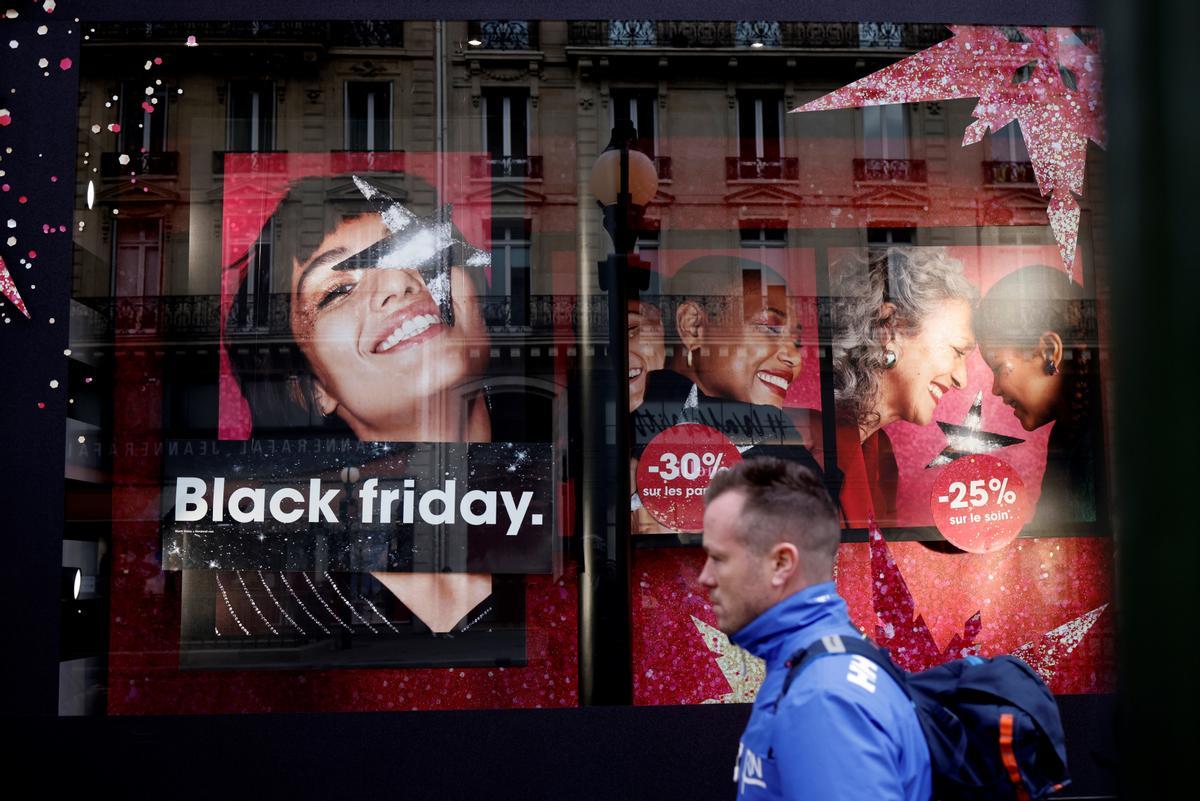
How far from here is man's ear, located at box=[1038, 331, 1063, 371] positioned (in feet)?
20.2

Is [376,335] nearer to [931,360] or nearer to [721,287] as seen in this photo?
[721,287]

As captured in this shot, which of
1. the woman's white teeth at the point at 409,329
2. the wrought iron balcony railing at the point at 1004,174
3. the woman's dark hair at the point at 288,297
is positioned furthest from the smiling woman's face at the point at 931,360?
the woman's white teeth at the point at 409,329

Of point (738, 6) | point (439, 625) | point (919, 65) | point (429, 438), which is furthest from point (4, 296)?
point (919, 65)

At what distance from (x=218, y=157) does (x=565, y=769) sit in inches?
140

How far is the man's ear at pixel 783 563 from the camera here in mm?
2393

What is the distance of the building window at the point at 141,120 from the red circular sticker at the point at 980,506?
14.5 feet

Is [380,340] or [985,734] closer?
[985,734]

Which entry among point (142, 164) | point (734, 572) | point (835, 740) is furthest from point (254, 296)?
point (835, 740)

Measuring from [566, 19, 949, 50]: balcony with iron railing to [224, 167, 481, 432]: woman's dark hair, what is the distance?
120cm

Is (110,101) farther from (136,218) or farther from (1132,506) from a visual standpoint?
(1132,506)

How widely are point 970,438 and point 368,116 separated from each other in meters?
3.61

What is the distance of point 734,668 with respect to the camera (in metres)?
5.93

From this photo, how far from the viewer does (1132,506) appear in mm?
1139

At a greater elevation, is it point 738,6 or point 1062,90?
point 738,6
